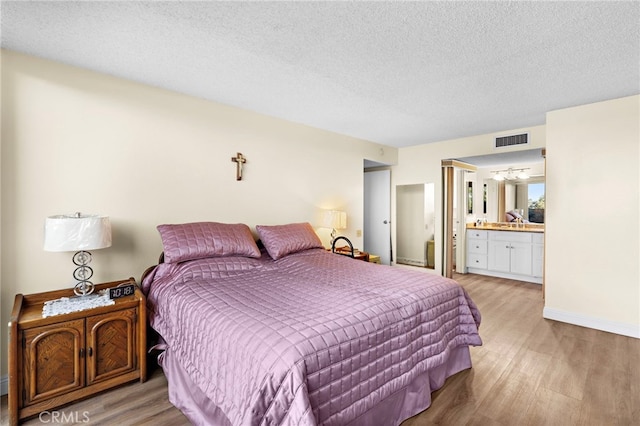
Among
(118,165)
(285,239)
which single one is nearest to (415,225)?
(285,239)

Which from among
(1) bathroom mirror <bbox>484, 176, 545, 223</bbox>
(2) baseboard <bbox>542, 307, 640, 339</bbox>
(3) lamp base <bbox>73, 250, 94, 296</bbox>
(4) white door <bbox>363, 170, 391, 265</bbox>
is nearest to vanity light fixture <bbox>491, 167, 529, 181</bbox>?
(1) bathroom mirror <bbox>484, 176, 545, 223</bbox>

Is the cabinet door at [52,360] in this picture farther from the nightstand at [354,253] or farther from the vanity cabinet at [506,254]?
the vanity cabinet at [506,254]

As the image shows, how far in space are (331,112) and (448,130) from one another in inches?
74.0

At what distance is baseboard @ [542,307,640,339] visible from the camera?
9.99 ft

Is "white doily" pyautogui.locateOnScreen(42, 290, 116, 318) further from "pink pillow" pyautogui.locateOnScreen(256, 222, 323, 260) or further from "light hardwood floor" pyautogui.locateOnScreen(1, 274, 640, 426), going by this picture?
"pink pillow" pyautogui.locateOnScreen(256, 222, 323, 260)

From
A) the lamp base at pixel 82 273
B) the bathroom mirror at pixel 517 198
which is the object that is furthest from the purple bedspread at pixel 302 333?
the bathroom mirror at pixel 517 198

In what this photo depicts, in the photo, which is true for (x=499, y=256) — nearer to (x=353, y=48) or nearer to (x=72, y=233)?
(x=353, y=48)

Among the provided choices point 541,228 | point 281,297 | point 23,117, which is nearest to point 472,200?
point 541,228

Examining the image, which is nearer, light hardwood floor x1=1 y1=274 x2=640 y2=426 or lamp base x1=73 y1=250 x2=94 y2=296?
light hardwood floor x1=1 y1=274 x2=640 y2=426

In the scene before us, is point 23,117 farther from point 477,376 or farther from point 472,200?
point 472,200

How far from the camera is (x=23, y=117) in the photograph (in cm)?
220

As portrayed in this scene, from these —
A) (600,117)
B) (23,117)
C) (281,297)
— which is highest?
(600,117)

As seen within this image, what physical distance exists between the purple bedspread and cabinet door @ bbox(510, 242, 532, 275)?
136 inches

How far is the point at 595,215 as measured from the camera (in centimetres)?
323
